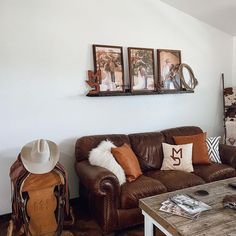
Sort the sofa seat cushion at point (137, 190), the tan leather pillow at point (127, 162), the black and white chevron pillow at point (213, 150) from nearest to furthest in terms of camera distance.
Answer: the sofa seat cushion at point (137, 190) → the tan leather pillow at point (127, 162) → the black and white chevron pillow at point (213, 150)

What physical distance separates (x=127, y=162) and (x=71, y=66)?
1.28 m

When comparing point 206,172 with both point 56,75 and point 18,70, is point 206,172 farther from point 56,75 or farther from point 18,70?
point 18,70

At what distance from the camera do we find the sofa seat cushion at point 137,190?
7.54ft

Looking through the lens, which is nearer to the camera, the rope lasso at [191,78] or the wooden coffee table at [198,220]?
the wooden coffee table at [198,220]

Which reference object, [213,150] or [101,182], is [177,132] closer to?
[213,150]

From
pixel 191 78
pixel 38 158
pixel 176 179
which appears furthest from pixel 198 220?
pixel 191 78

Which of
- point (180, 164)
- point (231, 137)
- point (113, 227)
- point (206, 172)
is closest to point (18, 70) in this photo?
point (113, 227)


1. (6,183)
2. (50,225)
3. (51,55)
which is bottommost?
(50,225)

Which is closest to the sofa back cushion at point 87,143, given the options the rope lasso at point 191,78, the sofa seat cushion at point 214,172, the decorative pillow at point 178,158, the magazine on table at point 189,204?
the decorative pillow at point 178,158

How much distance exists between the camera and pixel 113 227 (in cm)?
227

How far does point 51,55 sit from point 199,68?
7.22 feet

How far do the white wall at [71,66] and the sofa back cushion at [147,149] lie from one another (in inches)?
9.2

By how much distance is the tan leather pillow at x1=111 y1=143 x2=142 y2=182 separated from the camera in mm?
2564

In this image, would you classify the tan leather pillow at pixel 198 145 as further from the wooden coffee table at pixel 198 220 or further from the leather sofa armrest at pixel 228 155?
the wooden coffee table at pixel 198 220
